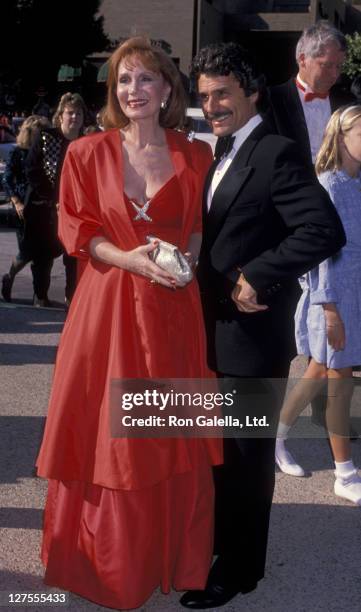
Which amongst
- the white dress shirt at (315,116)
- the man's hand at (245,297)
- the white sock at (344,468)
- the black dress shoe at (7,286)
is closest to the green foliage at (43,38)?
the black dress shoe at (7,286)

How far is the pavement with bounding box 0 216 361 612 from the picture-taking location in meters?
3.38

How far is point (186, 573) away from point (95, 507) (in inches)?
17.2

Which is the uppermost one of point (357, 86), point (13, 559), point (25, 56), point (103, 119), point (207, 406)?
point (103, 119)

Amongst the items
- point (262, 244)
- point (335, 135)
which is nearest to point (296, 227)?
point (262, 244)

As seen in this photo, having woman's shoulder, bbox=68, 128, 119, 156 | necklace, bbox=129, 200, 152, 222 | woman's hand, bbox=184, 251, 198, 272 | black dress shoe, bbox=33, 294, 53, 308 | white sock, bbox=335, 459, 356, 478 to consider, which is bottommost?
black dress shoe, bbox=33, 294, 53, 308

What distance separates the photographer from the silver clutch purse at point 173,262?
2857mm

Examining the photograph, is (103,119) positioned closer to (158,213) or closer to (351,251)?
(158,213)

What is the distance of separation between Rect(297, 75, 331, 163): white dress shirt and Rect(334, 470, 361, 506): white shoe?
69.9 inches

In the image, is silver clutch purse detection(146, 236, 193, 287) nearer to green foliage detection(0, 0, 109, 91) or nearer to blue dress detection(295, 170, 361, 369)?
blue dress detection(295, 170, 361, 369)

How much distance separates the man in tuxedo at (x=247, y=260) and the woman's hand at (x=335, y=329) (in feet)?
2.77

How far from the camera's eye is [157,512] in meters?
3.23

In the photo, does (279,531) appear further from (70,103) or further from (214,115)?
→ (70,103)

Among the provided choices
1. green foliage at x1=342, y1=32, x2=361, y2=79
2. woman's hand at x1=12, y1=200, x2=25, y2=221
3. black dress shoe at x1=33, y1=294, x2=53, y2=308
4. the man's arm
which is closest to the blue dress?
the man's arm

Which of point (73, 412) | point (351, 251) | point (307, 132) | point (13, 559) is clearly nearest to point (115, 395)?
point (73, 412)
